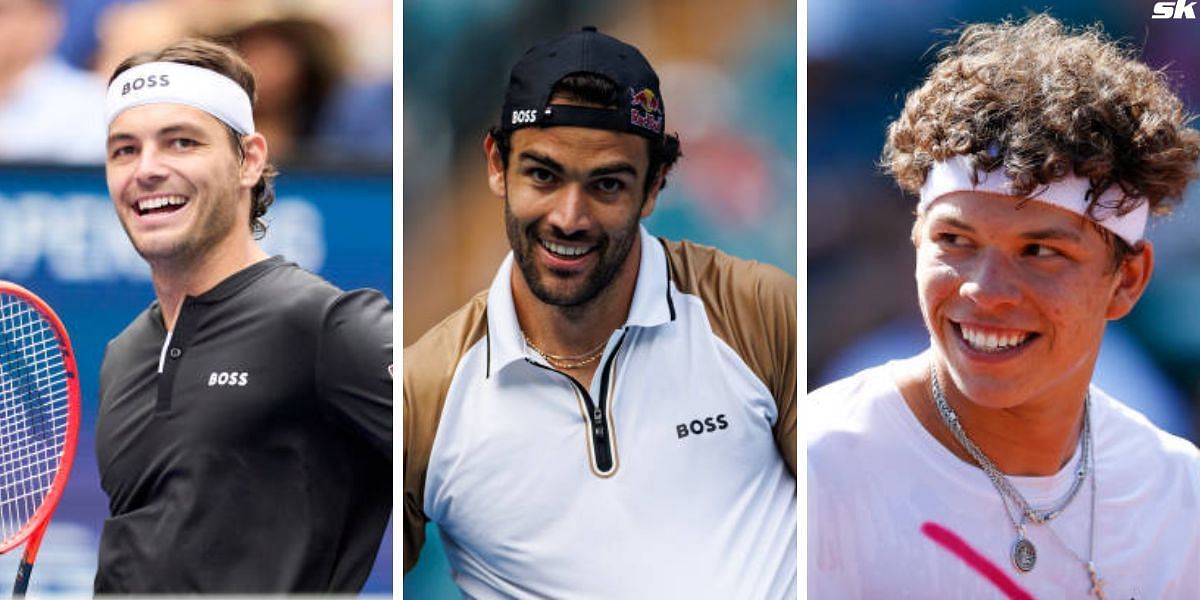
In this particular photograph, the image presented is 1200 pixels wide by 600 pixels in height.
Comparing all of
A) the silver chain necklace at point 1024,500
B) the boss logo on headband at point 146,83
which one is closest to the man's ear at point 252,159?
the boss logo on headband at point 146,83

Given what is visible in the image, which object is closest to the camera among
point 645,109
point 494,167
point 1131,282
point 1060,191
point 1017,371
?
point 1060,191

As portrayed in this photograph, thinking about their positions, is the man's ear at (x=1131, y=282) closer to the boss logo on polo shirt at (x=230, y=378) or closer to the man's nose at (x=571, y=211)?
the man's nose at (x=571, y=211)

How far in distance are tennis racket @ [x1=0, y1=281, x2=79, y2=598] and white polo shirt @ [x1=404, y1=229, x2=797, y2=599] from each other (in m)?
1.06

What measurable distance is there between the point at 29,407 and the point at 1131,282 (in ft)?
10.8

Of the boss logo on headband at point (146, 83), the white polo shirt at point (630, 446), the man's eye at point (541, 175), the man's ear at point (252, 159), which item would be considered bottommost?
the white polo shirt at point (630, 446)

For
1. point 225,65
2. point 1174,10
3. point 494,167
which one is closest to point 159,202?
point 225,65

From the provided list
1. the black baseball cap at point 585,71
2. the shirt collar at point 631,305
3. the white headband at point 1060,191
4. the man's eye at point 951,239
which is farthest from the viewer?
A: the shirt collar at point 631,305

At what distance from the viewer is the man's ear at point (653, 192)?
174 inches

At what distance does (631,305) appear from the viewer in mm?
4434

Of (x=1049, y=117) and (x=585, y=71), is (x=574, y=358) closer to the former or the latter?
(x=585, y=71)

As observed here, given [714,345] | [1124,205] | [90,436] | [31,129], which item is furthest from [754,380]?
[31,129]

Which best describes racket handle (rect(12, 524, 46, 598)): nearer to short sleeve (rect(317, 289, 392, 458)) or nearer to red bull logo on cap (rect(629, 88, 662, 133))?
short sleeve (rect(317, 289, 392, 458))

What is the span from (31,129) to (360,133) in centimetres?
102

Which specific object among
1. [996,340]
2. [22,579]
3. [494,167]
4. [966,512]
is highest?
[494,167]
